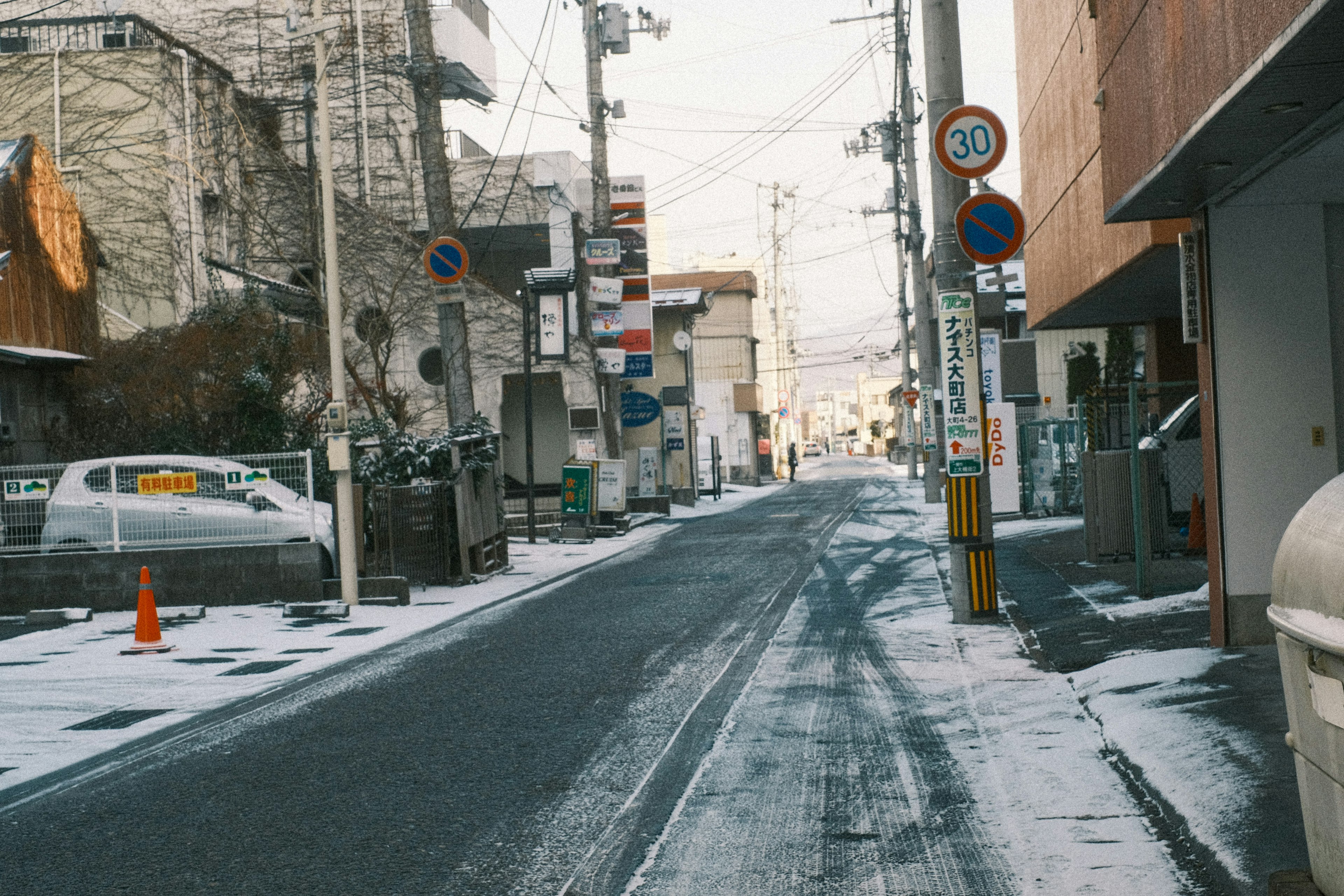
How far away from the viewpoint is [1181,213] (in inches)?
355

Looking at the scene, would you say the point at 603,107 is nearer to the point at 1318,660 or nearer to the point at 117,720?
the point at 117,720

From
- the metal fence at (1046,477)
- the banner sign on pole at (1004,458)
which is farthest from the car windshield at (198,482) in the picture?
the metal fence at (1046,477)

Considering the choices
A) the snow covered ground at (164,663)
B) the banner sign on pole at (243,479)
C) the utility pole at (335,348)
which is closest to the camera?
the snow covered ground at (164,663)

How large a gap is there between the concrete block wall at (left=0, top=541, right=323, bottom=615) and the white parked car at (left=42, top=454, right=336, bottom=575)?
18 centimetres

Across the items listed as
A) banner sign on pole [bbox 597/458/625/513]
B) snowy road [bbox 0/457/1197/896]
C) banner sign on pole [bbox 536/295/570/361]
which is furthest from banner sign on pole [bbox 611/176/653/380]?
snowy road [bbox 0/457/1197/896]

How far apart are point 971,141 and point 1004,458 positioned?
12.9 m

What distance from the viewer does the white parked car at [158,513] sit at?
1469 cm

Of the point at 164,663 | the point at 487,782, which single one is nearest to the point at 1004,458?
the point at 164,663

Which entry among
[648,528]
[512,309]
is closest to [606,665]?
[648,528]

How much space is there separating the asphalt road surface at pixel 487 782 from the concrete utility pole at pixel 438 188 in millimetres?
9634

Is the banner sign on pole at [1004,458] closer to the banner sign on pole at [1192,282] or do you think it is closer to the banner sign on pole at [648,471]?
the banner sign on pole at [648,471]

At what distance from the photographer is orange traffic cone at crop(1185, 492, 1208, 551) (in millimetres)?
13484

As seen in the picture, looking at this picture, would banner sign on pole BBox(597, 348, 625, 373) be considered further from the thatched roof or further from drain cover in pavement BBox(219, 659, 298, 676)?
drain cover in pavement BBox(219, 659, 298, 676)

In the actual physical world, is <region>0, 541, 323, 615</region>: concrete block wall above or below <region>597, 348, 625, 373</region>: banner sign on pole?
below
